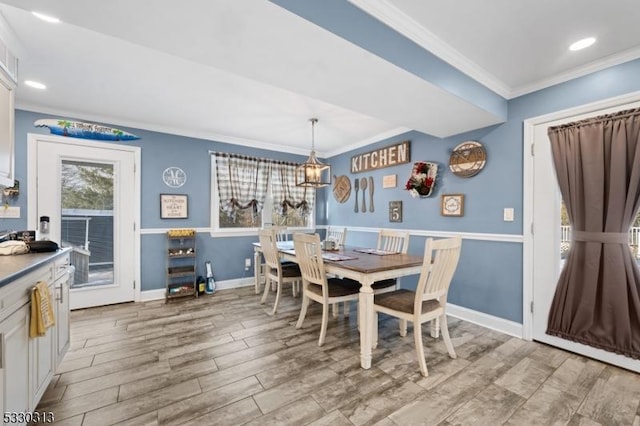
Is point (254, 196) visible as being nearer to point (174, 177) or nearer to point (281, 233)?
point (281, 233)

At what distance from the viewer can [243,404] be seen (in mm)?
1675

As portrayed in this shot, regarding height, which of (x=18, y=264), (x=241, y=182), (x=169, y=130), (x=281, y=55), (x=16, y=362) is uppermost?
(x=169, y=130)

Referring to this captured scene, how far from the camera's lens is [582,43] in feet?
6.39

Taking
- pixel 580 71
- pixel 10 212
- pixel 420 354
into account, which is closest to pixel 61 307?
pixel 10 212

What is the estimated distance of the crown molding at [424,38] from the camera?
1.63 metres

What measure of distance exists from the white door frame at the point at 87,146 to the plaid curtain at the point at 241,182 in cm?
105

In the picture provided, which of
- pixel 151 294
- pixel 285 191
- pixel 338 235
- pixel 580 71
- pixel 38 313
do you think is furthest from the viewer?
pixel 285 191

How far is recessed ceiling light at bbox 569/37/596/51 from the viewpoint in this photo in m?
1.91

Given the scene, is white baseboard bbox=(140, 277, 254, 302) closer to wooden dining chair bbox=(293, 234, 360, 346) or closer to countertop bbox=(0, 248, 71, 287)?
wooden dining chair bbox=(293, 234, 360, 346)

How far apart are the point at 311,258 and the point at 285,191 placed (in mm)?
2521

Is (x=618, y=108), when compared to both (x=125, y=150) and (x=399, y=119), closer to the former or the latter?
(x=399, y=119)

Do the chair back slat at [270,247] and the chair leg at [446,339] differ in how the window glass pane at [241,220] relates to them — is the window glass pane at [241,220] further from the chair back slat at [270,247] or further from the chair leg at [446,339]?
the chair leg at [446,339]

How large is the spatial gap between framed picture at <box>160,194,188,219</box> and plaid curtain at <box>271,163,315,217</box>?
142cm

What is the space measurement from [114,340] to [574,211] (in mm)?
4160
